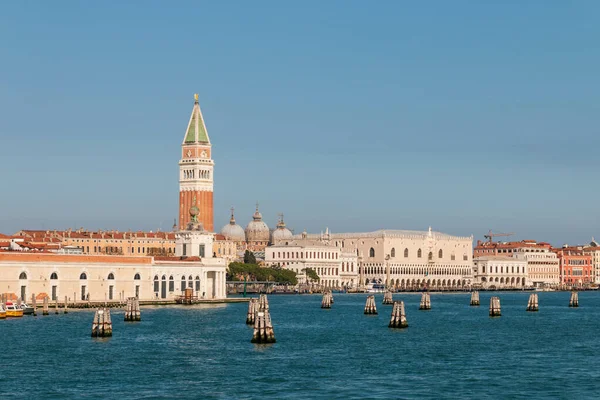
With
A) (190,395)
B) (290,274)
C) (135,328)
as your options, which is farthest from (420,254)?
(190,395)

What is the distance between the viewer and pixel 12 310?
73312 millimetres

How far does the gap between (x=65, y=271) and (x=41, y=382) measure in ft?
149

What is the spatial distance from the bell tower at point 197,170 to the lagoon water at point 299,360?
47.2 metres

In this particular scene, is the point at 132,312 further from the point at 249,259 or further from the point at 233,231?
the point at 233,231

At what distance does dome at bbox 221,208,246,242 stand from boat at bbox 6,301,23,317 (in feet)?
382

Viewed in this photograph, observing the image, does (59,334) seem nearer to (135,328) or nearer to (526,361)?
(135,328)

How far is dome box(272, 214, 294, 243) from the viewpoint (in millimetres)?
187500

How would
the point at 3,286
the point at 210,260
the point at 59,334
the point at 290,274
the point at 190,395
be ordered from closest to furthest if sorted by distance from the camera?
the point at 190,395 < the point at 59,334 < the point at 3,286 < the point at 210,260 < the point at 290,274

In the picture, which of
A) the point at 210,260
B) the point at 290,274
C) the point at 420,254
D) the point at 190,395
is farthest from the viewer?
the point at 420,254

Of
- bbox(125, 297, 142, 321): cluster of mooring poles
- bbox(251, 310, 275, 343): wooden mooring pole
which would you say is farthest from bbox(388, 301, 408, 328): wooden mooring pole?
bbox(125, 297, 142, 321): cluster of mooring poles

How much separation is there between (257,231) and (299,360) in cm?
14863

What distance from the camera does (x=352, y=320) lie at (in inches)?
3017

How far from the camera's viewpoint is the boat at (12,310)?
72.9m

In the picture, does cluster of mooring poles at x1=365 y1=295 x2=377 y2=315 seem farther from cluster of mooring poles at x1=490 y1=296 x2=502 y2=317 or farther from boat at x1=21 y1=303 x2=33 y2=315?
boat at x1=21 y1=303 x2=33 y2=315
